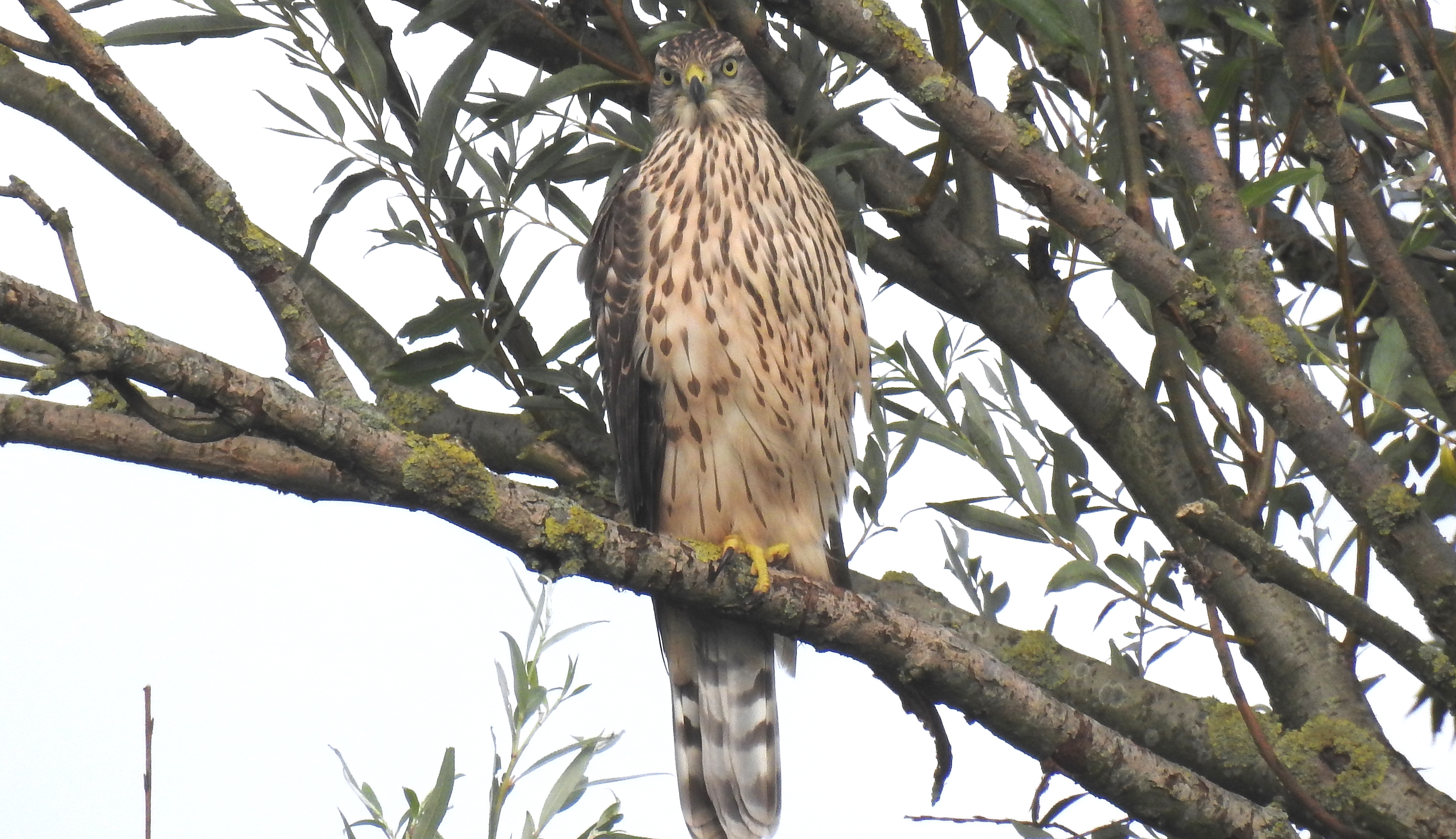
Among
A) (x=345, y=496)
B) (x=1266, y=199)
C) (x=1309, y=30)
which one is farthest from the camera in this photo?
(x=1266, y=199)

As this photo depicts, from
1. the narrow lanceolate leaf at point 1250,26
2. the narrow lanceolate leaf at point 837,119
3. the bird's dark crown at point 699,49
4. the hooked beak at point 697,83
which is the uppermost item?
the bird's dark crown at point 699,49

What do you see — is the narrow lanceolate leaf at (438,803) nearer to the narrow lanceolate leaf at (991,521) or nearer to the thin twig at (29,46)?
the narrow lanceolate leaf at (991,521)

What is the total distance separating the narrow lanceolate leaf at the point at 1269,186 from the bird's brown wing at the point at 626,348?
1.41 metres

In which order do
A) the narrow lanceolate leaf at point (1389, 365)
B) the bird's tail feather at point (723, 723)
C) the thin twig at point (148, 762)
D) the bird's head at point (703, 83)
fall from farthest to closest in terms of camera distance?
the bird's head at point (703, 83) → the bird's tail feather at point (723, 723) → the narrow lanceolate leaf at point (1389, 365) → the thin twig at point (148, 762)

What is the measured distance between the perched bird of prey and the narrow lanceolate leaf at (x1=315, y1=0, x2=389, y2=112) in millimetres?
701

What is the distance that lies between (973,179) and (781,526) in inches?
39.1

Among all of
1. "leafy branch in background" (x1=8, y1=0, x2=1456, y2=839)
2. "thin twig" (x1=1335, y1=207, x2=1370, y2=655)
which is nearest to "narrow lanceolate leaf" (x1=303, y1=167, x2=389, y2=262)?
"leafy branch in background" (x1=8, y1=0, x2=1456, y2=839)

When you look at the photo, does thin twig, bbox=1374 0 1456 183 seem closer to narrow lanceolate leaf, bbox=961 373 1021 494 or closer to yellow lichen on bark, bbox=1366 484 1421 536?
yellow lichen on bark, bbox=1366 484 1421 536

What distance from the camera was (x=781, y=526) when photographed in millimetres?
3529

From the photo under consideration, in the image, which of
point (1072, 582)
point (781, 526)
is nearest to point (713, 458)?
point (781, 526)

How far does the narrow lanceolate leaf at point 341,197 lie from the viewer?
9.13 ft

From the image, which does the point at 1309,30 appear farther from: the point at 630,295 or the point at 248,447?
the point at 248,447

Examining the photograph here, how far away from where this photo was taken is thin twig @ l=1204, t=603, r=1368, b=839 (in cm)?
223

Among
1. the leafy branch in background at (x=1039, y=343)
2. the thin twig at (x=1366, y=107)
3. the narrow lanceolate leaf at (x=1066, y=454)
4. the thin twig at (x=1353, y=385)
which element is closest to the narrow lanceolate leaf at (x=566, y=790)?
the leafy branch in background at (x=1039, y=343)
